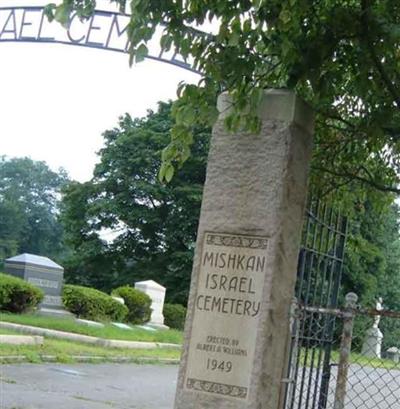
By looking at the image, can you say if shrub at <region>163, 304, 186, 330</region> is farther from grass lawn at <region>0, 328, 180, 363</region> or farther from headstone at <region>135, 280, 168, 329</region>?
grass lawn at <region>0, 328, 180, 363</region>

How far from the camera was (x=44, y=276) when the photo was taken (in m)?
22.5

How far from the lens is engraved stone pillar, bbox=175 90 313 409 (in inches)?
154

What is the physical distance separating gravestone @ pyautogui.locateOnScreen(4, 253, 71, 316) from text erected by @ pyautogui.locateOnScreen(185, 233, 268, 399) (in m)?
18.5

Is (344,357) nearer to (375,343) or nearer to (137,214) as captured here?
(375,343)

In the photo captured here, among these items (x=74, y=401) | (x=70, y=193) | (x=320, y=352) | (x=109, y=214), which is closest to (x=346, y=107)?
(x=320, y=352)

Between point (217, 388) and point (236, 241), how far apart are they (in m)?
0.82

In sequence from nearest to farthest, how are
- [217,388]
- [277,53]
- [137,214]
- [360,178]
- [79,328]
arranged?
[277,53] → [217,388] → [360,178] → [79,328] → [137,214]

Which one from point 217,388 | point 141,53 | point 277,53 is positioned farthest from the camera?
point 217,388

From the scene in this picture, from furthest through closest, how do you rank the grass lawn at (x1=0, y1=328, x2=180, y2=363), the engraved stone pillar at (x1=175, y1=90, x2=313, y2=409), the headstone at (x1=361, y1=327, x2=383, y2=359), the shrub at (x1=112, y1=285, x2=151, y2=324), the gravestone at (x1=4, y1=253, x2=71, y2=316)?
1. the shrub at (x1=112, y1=285, x2=151, y2=324)
2. the gravestone at (x1=4, y1=253, x2=71, y2=316)
3. the headstone at (x1=361, y1=327, x2=383, y2=359)
4. the grass lawn at (x1=0, y1=328, x2=180, y2=363)
5. the engraved stone pillar at (x1=175, y1=90, x2=313, y2=409)

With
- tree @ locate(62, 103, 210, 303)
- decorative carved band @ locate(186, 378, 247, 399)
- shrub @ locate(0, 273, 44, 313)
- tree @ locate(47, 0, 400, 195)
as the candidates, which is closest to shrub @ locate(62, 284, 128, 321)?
shrub @ locate(0, 273, 44, 313)

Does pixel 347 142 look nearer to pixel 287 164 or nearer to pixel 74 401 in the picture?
pixel 287 164

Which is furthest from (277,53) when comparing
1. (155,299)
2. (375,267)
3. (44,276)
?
→ (375,267)

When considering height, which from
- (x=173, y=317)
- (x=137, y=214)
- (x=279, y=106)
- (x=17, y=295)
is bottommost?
(x=173, y=317)

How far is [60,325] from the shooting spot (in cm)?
1800
